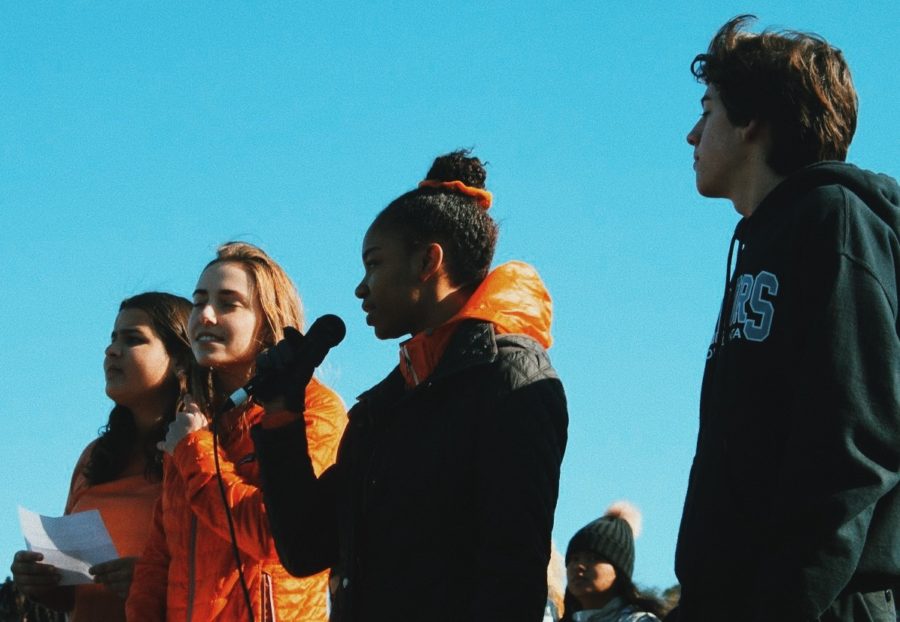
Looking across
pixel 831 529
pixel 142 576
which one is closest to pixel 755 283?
pixel 831 529

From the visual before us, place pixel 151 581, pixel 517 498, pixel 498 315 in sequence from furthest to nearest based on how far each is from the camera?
pixel 151 581 → pixel 498 315 → pixel 517 498

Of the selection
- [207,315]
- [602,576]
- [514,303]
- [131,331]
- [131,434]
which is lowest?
[602,576]

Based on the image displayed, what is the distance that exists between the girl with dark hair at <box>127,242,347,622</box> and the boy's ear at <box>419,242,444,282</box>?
1.49ft

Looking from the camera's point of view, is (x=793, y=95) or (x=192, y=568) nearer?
(x=793, y=95)

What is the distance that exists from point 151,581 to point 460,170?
6.11ft

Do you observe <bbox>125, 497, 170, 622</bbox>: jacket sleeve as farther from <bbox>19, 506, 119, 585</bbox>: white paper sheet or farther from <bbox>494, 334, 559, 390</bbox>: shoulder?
<bbox>494, 334, 559, 390</bbox>: shoulder

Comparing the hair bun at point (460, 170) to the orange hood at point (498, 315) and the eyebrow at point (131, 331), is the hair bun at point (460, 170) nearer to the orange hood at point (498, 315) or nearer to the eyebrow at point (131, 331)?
the orange hood at point (498, 315)

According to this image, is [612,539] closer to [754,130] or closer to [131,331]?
[131,331]

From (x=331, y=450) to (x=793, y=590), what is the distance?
87.4 inches

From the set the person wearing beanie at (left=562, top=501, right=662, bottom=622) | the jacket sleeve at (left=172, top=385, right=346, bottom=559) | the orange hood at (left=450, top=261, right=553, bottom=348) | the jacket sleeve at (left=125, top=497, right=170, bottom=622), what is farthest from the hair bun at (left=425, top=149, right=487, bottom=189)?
the person wearing beanie at (left=562, top=501, right=662, bottom=622)

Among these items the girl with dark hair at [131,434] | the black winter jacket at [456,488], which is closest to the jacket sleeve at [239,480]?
the black winter jacket at [456,488]

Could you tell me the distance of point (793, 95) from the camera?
10.1ft

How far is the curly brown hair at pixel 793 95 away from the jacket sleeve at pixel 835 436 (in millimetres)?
386

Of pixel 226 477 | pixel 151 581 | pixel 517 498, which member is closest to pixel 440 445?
pixel 517 498
